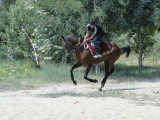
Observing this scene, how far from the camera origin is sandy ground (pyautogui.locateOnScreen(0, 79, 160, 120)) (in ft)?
19.3

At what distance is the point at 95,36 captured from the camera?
380 inches

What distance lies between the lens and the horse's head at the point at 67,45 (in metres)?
9.41

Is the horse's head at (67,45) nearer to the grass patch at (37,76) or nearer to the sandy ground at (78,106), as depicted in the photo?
the sandy ground at (78,106)

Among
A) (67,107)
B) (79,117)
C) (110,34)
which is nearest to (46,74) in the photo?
(110,34)

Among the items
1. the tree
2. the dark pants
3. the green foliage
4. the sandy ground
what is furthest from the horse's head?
the tree

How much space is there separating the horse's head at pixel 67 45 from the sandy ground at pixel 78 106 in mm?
1578

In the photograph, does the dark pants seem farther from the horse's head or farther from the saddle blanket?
the horse's head

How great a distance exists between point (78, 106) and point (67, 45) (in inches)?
126

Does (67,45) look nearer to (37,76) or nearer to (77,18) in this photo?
(37,76)

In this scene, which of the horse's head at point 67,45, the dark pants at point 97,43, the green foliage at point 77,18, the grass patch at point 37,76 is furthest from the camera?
the green foliage at point 77,18

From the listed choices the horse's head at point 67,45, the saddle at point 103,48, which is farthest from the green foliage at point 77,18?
the horse's head at point 67,45

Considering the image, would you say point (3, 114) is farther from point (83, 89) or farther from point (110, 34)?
point (110, 34)

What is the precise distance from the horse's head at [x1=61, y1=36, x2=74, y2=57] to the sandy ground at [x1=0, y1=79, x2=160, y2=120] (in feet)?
5.18

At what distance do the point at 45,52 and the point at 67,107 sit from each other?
8.17 metres
